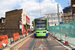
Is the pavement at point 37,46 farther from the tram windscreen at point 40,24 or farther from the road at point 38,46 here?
the tram windscreen at point 40,24

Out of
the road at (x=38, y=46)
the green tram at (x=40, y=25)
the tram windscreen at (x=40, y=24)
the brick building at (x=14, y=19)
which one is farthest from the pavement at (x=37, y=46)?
the brick building at (x=14, y=19)

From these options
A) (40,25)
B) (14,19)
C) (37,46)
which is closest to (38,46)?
(37,46)

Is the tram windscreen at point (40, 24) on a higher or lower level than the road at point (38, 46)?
higher

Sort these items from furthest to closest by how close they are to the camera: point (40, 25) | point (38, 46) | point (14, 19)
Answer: point (14, 19) → point (40, 25) → point (38, 46)

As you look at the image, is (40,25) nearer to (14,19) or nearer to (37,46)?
(37,46)

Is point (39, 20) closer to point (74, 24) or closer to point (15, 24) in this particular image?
point (74, 24)

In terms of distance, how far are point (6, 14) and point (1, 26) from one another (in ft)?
16.8

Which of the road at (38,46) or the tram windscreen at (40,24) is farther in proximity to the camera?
the tram windscreen at (40,24)

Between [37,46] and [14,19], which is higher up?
[14,19]

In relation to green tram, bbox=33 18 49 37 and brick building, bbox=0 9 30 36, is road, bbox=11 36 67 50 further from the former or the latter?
brick building, bbox=0 9 30 36

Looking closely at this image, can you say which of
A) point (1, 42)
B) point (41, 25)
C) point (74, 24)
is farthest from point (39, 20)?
point (1, 42)

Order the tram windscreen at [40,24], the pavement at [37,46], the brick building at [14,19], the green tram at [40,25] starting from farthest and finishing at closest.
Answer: the brick building at [14,19], the tram windscreen at [40,24], the green tram at [40,25], the pavement at [37,46]

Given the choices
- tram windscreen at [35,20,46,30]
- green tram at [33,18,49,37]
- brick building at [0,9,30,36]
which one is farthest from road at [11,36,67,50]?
brick building at [0,9,30,36]

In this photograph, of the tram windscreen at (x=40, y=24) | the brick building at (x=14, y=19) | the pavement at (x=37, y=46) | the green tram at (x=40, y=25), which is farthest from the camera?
the brick building at (x=14, y=19)
